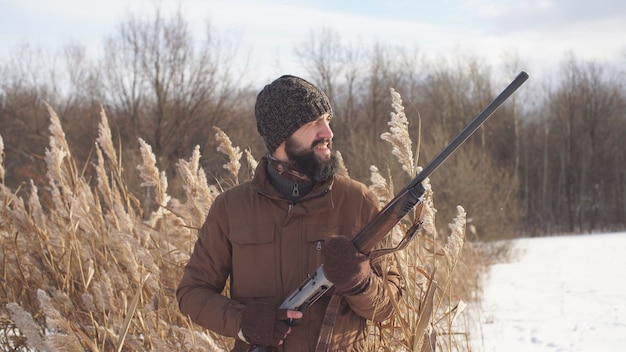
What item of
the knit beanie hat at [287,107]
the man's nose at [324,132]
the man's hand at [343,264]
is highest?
the knit beanie hat at [287,107]

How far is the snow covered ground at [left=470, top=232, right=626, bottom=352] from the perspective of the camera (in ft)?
20.4

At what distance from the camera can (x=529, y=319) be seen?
7715 millimetres

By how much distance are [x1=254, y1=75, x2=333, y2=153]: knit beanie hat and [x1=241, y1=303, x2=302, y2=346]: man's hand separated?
0.56m

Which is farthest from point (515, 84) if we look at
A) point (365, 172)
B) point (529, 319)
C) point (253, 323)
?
point (365, 172)

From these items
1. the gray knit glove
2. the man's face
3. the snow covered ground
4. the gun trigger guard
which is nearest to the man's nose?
A: the man's face

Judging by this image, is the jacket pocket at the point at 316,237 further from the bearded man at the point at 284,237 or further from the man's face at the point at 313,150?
the man's face at the point at 313,150

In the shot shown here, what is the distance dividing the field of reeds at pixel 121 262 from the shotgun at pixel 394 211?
0.36 metres

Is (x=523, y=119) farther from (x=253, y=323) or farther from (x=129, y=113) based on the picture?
(x=253, y=323)

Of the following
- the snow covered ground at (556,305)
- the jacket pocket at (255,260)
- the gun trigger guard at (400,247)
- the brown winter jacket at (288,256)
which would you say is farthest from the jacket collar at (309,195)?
the snow covered ground at (556,305)

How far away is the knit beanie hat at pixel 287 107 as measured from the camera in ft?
6.98

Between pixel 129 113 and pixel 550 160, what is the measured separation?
82.0 feet

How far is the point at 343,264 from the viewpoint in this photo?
5.91 ft

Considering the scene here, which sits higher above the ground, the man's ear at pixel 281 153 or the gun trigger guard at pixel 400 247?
the man's ear at pixel 281 153

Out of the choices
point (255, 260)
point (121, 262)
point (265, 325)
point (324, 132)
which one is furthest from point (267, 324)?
point (121, 262)
